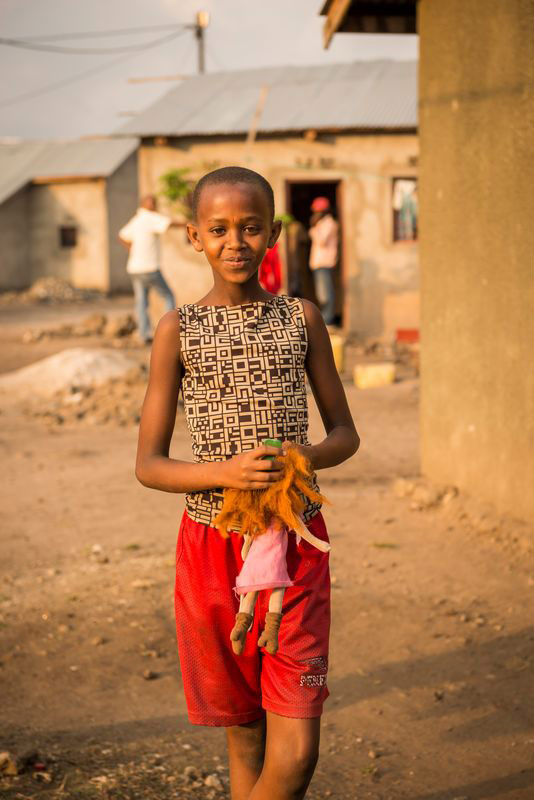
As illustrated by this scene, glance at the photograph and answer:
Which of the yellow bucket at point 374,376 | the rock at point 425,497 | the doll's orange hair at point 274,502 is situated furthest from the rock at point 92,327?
the doll's orange hair at point 274,502

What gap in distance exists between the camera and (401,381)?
1039cm

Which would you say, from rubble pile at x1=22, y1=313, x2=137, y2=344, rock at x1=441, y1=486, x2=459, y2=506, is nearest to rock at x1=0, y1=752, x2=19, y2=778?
rock at x1=441, y1=486, x2=459, y2=506

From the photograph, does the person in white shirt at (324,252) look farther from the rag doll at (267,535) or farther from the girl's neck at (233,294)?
the rag doll at (267,535)

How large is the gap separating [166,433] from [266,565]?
15.6 inches

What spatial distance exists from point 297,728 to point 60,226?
2738cm

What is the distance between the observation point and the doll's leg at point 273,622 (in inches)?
81.3

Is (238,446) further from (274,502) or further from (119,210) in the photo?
(119,210)

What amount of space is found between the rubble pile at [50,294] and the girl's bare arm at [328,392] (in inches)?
914

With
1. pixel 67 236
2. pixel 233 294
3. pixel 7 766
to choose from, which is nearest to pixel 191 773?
pixel 7 766

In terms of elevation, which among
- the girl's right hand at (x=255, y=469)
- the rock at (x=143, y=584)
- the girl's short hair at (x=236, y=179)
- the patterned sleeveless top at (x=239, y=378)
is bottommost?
the rock at (x=143, y=584)

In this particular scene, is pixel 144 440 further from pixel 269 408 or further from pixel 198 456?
pixel 269 408

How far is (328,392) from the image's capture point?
2.31 metres

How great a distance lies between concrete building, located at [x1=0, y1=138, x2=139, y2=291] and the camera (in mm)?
27547

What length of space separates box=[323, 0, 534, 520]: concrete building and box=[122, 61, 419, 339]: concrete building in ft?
29.1
